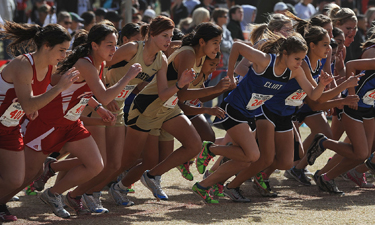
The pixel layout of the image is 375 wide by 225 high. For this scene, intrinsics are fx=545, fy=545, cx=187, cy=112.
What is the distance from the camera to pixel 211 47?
4.85 meters

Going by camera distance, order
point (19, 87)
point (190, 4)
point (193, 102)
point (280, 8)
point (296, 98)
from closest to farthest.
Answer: point (19, 87) → point (296, 98) → point (193, 102) → point (280, 8) → point (190, 4)

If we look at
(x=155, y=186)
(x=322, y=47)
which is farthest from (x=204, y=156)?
(x=322, y=47)

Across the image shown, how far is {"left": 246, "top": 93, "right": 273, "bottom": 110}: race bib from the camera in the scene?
4.93 metres

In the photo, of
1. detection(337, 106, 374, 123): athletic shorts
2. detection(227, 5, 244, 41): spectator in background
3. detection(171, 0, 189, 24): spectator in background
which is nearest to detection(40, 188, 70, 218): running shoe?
detection(337, 106, 374, 123): athletic shorts

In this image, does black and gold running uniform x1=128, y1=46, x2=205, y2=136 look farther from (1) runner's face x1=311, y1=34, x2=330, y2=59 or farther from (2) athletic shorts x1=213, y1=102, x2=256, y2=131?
(1) runner's face x1=311, y1=34, x2=330, y2=59

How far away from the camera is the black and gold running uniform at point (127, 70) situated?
476 centimetres

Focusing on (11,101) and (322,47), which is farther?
(322,47)

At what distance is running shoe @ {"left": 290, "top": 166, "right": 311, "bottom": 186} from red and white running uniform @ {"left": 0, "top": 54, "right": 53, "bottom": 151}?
10.2ft

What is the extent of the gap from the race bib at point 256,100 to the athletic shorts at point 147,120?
645 millimetres

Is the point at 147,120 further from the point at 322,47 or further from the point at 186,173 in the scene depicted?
the point at 322,47

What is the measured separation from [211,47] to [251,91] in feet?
1.80

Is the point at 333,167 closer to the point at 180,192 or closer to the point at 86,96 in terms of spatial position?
the point at 180,192

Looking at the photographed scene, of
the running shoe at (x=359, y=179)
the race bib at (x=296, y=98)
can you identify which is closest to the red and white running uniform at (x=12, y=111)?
the race bib at (x=296, y=98)

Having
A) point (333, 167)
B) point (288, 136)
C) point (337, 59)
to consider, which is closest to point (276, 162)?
point (288, 136)
